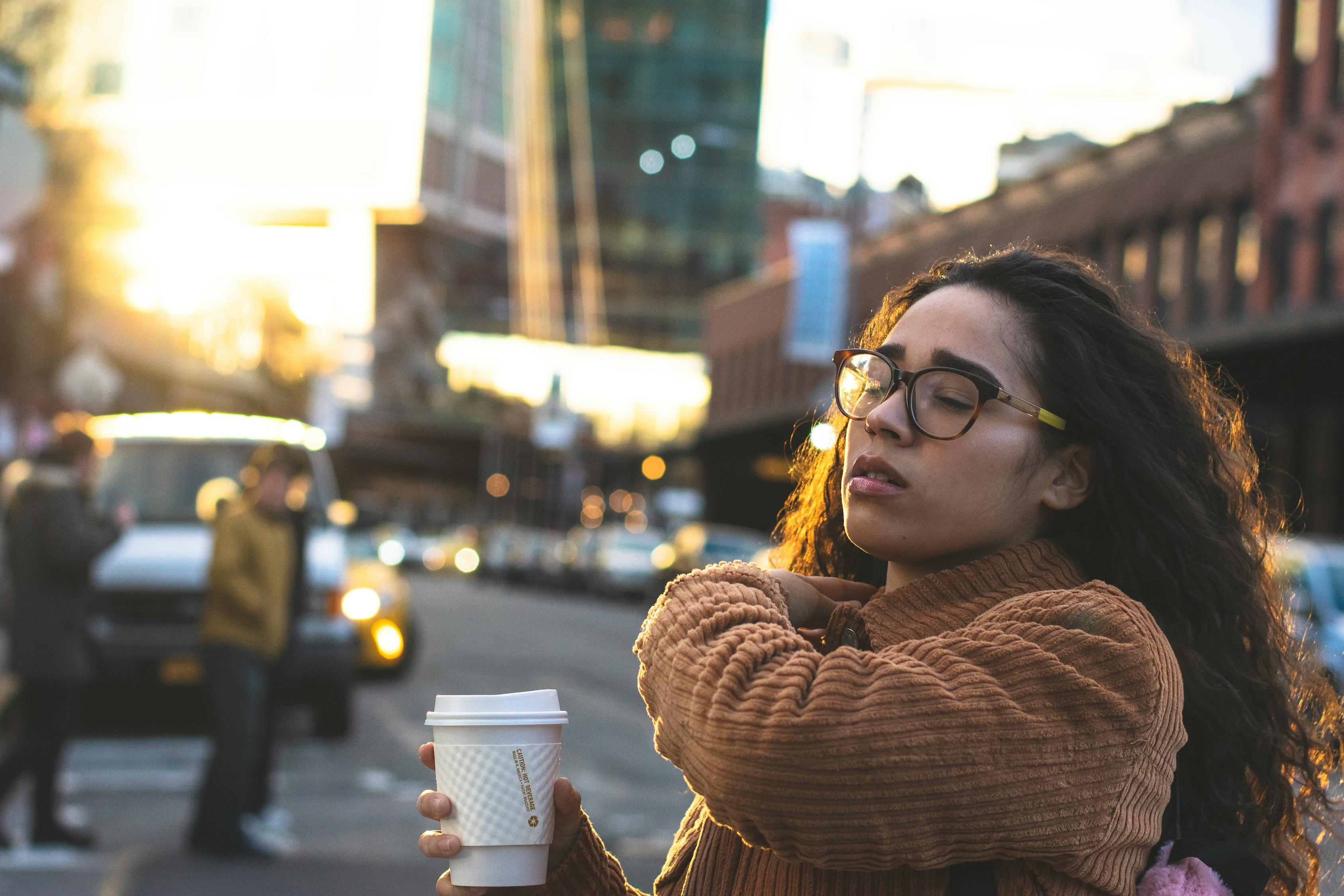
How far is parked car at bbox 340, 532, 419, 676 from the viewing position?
1282 cm

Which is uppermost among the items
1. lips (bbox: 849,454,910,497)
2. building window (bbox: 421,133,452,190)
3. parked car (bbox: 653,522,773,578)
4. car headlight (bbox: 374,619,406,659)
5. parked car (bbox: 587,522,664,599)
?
building window (bbox: 421,133,452,190)

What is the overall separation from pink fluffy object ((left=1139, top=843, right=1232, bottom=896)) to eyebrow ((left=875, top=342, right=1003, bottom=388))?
0.57 m

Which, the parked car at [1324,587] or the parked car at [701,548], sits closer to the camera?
the parked car at [1324,587]

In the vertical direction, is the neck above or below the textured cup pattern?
above

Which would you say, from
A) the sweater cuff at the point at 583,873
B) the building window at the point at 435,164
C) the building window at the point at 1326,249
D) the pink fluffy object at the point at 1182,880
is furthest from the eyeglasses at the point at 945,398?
the building window at the point at 435,164

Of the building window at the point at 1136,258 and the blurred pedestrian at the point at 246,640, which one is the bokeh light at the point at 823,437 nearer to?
the blurred pedestrian at the point at 246,640

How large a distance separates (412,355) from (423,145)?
19034mm

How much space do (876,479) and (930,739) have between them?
1.34ft

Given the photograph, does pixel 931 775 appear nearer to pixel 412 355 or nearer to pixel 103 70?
pixel 103 70

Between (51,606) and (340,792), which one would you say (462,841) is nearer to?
(51,606)

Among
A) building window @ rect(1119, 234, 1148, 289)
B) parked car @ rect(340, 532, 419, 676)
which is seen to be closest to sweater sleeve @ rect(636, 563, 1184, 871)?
parked car @ rect(340, 532, 419, 676)

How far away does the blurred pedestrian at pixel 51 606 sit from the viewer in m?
7.36

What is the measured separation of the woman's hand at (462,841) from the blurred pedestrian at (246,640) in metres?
5.68

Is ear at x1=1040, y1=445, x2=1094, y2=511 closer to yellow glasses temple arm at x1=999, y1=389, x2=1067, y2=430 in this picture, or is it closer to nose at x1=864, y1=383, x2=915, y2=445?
yellow glasses temple arm at x1=999, y1=389, x2=1067, y2=430
